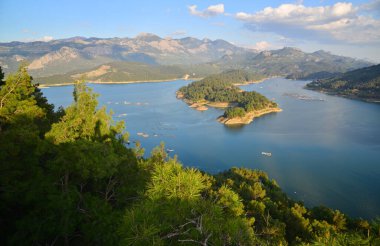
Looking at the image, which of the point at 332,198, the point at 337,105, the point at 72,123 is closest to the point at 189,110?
the point at 337,105

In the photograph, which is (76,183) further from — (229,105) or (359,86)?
(359,86)

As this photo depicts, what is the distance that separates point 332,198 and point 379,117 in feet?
161

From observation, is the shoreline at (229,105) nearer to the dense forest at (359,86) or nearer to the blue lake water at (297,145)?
the blue lake water at (297,145)

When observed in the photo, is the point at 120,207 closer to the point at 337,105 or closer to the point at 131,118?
the point at 131,118

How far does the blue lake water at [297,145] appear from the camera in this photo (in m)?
31.7

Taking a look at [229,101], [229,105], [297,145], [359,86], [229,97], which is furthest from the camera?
[359,86]

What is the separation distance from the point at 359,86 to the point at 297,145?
2867 inches

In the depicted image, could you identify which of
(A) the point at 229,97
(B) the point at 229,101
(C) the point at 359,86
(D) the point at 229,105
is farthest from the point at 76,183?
(C) the point at 359,86

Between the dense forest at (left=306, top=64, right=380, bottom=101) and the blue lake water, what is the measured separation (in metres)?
14.9

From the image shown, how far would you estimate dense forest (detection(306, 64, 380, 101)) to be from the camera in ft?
318

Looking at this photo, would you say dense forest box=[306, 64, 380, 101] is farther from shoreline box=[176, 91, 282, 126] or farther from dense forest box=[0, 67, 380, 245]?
dense forest box=[0, 67, 380, 245]

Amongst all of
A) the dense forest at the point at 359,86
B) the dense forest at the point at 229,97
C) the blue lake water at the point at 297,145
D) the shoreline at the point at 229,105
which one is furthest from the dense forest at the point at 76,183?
the dense forest at the point at 359,86

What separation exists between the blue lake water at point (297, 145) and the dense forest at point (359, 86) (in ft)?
48.9

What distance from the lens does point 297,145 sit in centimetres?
4869
